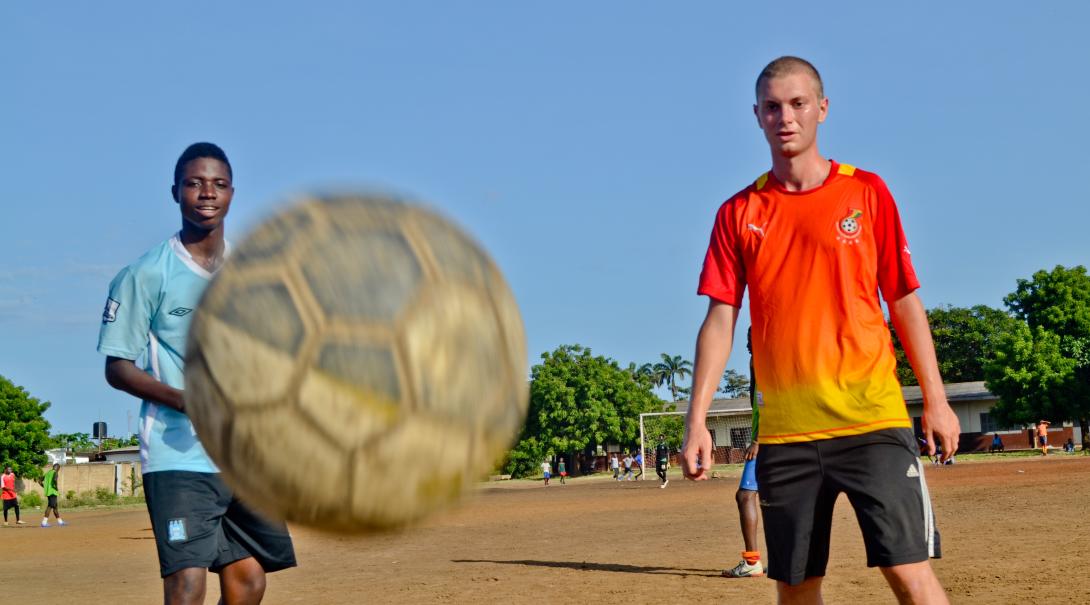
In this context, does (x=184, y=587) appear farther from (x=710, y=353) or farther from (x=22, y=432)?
(x=22, y=432)

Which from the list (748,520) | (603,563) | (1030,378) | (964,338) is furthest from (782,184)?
(964,338)

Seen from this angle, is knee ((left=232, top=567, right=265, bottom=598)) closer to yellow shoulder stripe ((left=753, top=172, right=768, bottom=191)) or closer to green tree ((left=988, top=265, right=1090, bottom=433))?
yellow shoulder stripe ((left=753, top=172, right=768, bottom=191))

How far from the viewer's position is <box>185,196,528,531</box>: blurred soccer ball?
286 cm

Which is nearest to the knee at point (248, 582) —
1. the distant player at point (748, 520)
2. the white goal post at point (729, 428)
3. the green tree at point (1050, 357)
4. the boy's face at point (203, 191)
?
the boy's face at point (203, 191)

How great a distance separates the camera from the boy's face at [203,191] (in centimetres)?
509

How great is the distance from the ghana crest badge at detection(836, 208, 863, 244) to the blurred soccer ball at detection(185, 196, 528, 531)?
71.6 inches

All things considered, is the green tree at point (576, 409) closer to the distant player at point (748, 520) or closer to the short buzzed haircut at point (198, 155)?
the distant player at point (748, 520)

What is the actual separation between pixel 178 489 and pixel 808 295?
2806mm

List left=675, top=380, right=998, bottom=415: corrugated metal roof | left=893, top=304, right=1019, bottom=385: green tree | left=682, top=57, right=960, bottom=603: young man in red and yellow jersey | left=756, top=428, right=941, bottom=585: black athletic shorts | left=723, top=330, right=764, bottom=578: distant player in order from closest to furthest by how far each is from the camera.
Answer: left=756, top=428, right=941, bottom=585: black athletic shorts, left=682, top=57, right=960, bottom=603: young man in red and yellow jersey, left=723, top=330, right=764, bottom=578: distant player, left=675, top=380, right=998, bottom=415: corrugated metal roof, left=893, top=304, right=1019, bottom=385: green tree

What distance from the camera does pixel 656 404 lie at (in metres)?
84.8

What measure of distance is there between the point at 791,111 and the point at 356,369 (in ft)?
7.73

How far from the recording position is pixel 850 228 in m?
4.45

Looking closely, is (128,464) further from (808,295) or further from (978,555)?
(808,295)

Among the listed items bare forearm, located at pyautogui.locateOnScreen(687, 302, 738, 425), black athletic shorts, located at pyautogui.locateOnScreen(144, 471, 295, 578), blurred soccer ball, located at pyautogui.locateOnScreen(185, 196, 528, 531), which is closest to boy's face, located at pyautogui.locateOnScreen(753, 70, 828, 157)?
bare forearm, located at pyautogui.locateOnScreen(687, 302, 738, 425)
